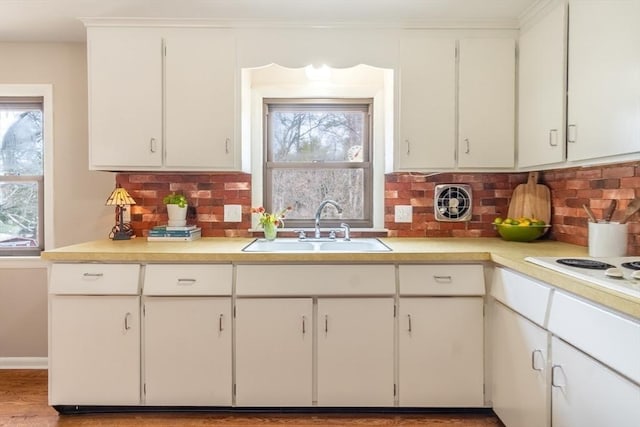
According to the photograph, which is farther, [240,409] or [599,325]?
[240,409]

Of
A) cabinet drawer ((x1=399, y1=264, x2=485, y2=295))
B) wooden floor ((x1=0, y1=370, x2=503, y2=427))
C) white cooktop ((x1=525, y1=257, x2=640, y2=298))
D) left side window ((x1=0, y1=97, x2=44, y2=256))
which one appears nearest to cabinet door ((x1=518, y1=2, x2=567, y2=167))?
white cooktop ((x1=525, y1=257, x2=640, y2=298))

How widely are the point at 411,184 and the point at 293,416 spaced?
1582mm

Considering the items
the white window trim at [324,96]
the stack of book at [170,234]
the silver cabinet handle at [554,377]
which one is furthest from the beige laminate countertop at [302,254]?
the white window trim at [324,96]

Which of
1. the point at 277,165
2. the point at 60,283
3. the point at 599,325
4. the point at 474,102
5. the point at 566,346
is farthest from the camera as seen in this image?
the point at 277,165

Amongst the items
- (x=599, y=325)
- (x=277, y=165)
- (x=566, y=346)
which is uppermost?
(x=277, y=165)

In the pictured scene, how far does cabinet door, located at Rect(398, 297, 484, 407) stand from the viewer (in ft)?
6.64

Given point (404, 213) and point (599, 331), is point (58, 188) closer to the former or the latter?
point (404, 213)

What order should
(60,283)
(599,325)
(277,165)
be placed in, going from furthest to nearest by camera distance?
1. (277,165)
2. (60,283)
3. (599,325)

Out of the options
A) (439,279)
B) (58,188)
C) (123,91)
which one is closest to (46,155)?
(58,188)

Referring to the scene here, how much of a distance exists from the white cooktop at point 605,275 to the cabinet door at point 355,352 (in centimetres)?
76

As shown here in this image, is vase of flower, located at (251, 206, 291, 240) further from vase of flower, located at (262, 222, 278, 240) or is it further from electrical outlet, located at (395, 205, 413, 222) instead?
electrical outlet, located at (395, 205, 413, 222)

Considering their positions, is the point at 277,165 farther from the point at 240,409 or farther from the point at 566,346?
the point at 566,346

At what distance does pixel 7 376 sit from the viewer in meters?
2.56

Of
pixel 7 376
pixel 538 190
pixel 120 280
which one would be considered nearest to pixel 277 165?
pixel 120 280
